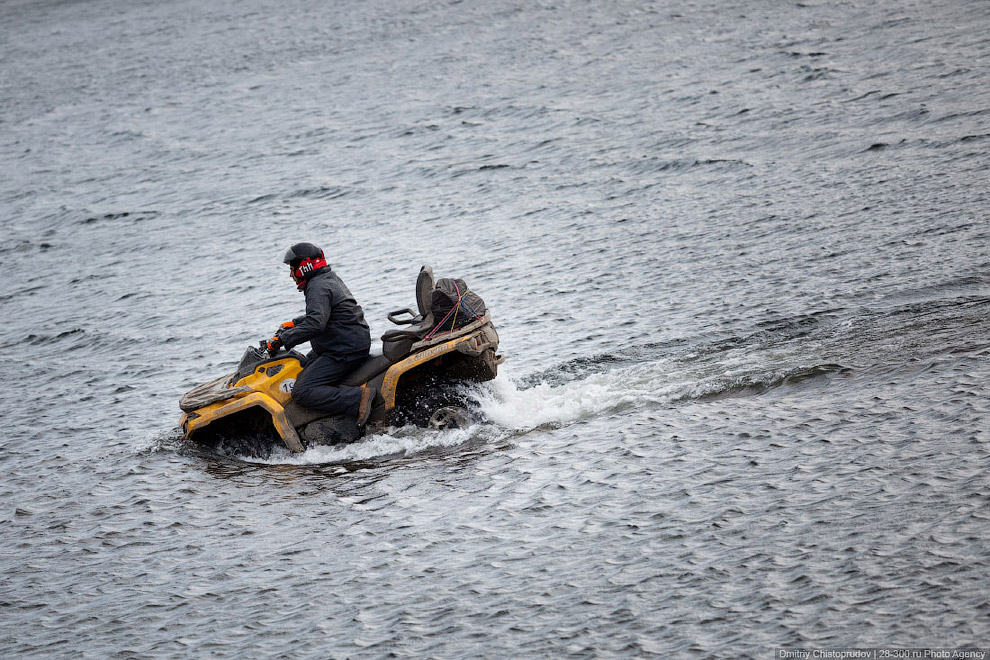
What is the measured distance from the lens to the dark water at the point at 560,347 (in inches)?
289

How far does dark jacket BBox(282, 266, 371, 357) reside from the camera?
1005 centimetres

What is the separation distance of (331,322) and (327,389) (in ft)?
2.12

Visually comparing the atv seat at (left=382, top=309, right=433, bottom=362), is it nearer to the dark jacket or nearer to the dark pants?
the dark jacket

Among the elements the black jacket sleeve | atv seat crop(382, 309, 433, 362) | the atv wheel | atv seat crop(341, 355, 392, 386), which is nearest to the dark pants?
atv seat crop(341, 355, 392, 386)

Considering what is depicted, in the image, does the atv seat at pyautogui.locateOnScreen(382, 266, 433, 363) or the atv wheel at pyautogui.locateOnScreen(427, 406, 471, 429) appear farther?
the atv wheel at pyautogui.locateOnScreen(427, 406, 471, 429)

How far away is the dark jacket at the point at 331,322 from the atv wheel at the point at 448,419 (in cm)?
94

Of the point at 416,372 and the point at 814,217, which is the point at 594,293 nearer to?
the point at 814,217

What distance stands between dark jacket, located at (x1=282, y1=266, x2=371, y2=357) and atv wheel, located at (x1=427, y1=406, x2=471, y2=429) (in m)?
0.94

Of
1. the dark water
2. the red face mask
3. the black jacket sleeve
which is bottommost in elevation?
the dark water

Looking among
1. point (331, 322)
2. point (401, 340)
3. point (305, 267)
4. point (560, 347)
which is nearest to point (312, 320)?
point (331, 322)

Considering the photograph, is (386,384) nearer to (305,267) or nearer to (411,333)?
(411,333)

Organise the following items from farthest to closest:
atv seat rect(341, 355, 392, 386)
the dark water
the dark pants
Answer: atv seat rect(341, 355, 392, 386) < the dark pants < the dark water

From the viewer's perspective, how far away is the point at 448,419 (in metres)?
10.3

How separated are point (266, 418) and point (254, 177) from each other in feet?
52.1
